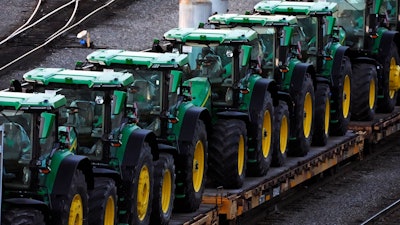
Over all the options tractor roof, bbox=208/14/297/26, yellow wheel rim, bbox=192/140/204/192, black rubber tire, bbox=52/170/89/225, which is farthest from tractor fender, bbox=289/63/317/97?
black rubber tire, bbox=52/170/89/225

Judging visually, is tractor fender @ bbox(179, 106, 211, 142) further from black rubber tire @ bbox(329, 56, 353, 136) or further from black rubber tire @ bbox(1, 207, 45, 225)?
black rubber tire @ bbox(329, 56, 353, 136)

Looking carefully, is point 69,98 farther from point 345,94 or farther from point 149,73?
point 345,94

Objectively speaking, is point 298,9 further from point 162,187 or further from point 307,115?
point 162,187

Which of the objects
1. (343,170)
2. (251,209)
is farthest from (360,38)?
(251,209)

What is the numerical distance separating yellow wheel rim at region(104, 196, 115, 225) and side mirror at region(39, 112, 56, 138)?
1.28 m

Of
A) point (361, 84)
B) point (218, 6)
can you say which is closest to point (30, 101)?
point (361, 84)

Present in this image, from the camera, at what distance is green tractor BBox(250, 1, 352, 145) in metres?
25.9

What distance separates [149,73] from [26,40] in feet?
57.5

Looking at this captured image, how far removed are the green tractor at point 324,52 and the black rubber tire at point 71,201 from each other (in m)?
9.62

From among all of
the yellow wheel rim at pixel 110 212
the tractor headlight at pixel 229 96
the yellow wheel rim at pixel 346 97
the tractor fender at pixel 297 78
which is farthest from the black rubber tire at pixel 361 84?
the yellow wheel rim at pixel 110 212

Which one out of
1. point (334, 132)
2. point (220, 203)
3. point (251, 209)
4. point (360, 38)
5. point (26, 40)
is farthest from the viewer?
point (26, 40)

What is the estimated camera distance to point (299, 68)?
24.2 m

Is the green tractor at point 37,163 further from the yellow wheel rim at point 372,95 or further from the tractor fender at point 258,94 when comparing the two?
the yellow wheel rim at point 372,95

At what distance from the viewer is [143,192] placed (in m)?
18.4
